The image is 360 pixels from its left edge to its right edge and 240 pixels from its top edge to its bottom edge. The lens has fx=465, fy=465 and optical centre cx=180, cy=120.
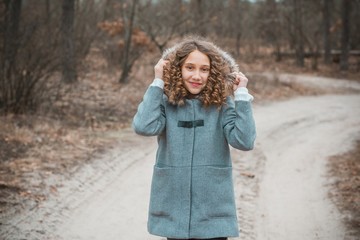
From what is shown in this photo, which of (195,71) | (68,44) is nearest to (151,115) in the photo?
(195,71)

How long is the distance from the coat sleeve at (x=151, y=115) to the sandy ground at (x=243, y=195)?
2.11 metres

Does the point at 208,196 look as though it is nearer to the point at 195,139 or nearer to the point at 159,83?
the point at 195,139

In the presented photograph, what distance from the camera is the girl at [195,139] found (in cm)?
272

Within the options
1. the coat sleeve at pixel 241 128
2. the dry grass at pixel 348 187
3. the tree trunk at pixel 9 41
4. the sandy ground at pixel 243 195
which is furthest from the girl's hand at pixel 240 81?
the tree trunk at pixel 9 41

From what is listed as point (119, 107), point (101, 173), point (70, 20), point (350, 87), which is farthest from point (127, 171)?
point (350, 87)

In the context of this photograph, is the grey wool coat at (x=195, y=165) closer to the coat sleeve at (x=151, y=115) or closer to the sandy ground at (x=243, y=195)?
the coat sleeve at (x=151, y=115)

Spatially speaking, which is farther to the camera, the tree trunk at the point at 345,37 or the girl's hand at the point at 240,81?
the tree trunk at the point at 345,37

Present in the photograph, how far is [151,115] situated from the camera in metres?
2.73

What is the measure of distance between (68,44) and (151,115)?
9911 millimetres

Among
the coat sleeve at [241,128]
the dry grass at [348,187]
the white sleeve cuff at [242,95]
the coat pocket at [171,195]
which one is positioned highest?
the white sleeve cuff at [242,95]

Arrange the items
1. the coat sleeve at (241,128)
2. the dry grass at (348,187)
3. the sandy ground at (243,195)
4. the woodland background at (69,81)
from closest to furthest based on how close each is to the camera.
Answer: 1. the coat sleeve at (241,128)
2. the sandy ground at (243,195)
3. the dry grass at (348,187)
4. the woodland background at (69,81)

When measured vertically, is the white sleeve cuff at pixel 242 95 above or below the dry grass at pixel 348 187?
above

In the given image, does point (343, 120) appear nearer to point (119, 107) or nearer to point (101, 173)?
point (119, 107)

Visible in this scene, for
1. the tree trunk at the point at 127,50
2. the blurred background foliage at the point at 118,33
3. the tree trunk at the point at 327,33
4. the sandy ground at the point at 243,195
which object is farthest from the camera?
the tree trunk at the point at 327,33
